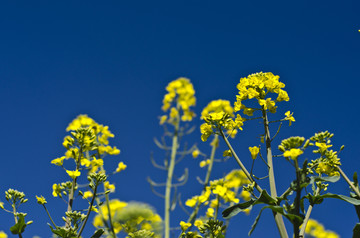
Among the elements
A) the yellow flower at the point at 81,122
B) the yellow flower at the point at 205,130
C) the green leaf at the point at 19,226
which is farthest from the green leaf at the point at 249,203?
the yellow flower at the point at 81,122

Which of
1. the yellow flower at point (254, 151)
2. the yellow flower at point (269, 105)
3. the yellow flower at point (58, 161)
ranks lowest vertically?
the yellow flower at point (254, 151)

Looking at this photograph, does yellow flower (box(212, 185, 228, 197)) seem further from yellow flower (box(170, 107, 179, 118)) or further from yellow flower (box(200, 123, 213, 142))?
yellow flower (box(170, 107, 179, 118))

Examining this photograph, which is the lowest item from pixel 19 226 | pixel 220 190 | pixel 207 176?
pixel 19 226

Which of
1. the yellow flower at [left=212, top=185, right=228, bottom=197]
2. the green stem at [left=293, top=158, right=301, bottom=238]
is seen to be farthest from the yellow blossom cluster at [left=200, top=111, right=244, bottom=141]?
the yellow flower at [left=212, top=185, right=228, bottom=197]

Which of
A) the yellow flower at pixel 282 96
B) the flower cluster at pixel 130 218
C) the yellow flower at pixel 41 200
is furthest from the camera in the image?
the flower cluster at pixel 130 218

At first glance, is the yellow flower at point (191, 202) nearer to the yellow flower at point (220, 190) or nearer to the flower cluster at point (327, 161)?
the yellow flower at point (220, 190)

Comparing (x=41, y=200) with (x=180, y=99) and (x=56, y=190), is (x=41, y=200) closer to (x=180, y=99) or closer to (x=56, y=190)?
(x=56, y=190)

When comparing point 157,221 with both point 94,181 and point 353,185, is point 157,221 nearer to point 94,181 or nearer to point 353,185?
point 94,181

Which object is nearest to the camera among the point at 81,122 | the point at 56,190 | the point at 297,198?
the point at 297,198

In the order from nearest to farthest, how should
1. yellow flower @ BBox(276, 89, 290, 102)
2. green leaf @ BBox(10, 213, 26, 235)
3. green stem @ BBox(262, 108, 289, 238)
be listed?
green stem @ BBox(262, 108, 289, 238)
green leaf @ BBox(10, 213, 26, 235)
yellow flower @ BBox(276, 89, 290, 102)

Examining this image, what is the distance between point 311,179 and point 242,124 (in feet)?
2.33

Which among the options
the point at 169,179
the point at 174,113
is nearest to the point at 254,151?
the point at 169,179

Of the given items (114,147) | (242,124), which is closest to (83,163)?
(114,147)

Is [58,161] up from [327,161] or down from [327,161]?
up
